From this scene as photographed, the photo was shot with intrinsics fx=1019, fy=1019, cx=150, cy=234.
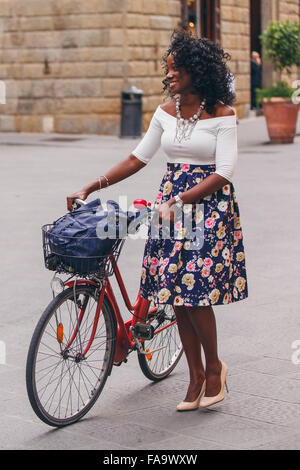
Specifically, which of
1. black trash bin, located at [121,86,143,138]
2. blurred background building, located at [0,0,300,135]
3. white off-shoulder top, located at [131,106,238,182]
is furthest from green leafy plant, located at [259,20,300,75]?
white off-shoulder top, located at [131,106,238,182]

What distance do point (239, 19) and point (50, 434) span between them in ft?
76.9

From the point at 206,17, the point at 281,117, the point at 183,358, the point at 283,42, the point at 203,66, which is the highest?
the point at 206,17

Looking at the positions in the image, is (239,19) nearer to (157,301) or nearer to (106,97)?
(106,97)

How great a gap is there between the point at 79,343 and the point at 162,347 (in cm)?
64

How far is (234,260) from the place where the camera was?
4750 millimetres

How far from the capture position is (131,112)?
22.0 meters

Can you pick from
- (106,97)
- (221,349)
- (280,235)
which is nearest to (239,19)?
(106,97)

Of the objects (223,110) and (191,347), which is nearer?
(223,110)

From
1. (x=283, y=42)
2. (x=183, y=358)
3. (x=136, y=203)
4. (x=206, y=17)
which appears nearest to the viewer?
(x=136, y=203)

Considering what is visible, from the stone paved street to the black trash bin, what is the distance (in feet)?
29.1

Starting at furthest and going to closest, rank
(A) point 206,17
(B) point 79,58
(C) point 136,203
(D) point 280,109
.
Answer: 1. (A) point 206,17
2. (B) point 79,58
3. (D) point 280,109
4. (C) point 136,203

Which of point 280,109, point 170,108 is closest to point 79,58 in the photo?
point 280,109

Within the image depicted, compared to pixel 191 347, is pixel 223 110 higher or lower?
higher

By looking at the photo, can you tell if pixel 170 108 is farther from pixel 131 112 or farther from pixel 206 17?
pixel 206 17
